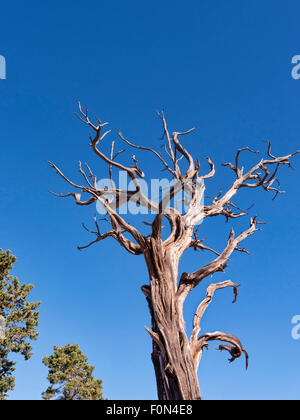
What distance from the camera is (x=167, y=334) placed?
348 centimetres

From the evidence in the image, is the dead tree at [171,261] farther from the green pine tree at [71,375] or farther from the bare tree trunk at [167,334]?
the green pine tree at [71,375]

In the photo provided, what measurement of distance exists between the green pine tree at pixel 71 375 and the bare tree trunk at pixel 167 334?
56.9ft

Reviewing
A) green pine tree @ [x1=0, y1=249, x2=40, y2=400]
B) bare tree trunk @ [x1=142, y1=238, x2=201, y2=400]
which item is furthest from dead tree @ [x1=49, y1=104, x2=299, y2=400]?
green pine tree @ [x1=0, y1=249, x2=40, y2=400]

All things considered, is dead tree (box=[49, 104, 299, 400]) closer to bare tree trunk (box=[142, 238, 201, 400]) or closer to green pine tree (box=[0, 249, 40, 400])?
bare tree trunk (box=[142, 238, 201, 400])

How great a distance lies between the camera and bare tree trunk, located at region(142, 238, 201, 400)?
10.5 feet

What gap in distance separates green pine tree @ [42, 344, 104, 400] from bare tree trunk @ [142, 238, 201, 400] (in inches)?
683

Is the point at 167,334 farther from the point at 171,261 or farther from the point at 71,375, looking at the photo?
the point at 71,375

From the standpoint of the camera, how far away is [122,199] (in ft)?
16.3

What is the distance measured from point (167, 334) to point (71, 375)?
59.8 ft

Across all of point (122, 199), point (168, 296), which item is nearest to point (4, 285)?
point (122, 199)

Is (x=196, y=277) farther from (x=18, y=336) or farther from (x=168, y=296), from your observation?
(x=18, y=336)

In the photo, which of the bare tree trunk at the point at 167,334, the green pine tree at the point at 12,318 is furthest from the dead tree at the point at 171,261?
the green pine tree at the point at 12,318
